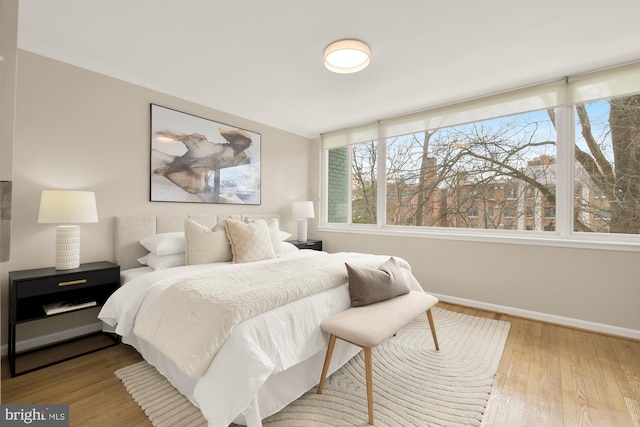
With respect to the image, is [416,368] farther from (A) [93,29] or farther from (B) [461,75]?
(A) [93,29]

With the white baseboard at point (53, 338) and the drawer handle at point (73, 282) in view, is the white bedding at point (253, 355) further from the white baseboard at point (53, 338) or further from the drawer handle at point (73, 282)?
the white baseboard at point (53, 338)

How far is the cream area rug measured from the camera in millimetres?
1544

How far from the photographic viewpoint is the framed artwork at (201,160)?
2943 millimetres

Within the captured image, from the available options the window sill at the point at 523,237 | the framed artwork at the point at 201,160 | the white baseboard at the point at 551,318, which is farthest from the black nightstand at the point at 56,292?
the white baseboard at the point at 551,318

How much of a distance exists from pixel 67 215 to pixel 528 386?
134 inches

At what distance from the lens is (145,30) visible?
2057 mm

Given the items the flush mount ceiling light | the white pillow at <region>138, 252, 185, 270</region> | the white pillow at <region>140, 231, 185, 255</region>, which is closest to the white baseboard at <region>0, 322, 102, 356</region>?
the white pillow at <region>138, 252, 185, 270</region>

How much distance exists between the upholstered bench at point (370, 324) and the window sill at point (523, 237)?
63.5 inches

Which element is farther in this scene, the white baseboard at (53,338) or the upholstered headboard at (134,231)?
the upholstered headboard at (134,231)

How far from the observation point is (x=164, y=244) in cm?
253

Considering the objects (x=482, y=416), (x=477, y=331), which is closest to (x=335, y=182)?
(x=477, y=331)

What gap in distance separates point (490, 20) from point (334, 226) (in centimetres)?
324

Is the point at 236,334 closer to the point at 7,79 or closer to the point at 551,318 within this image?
the point at 7,79

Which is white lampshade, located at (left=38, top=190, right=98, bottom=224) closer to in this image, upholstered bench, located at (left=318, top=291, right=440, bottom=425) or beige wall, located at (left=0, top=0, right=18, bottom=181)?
beige wall, located at (left=0, top=0, right=18, bottom=181)
